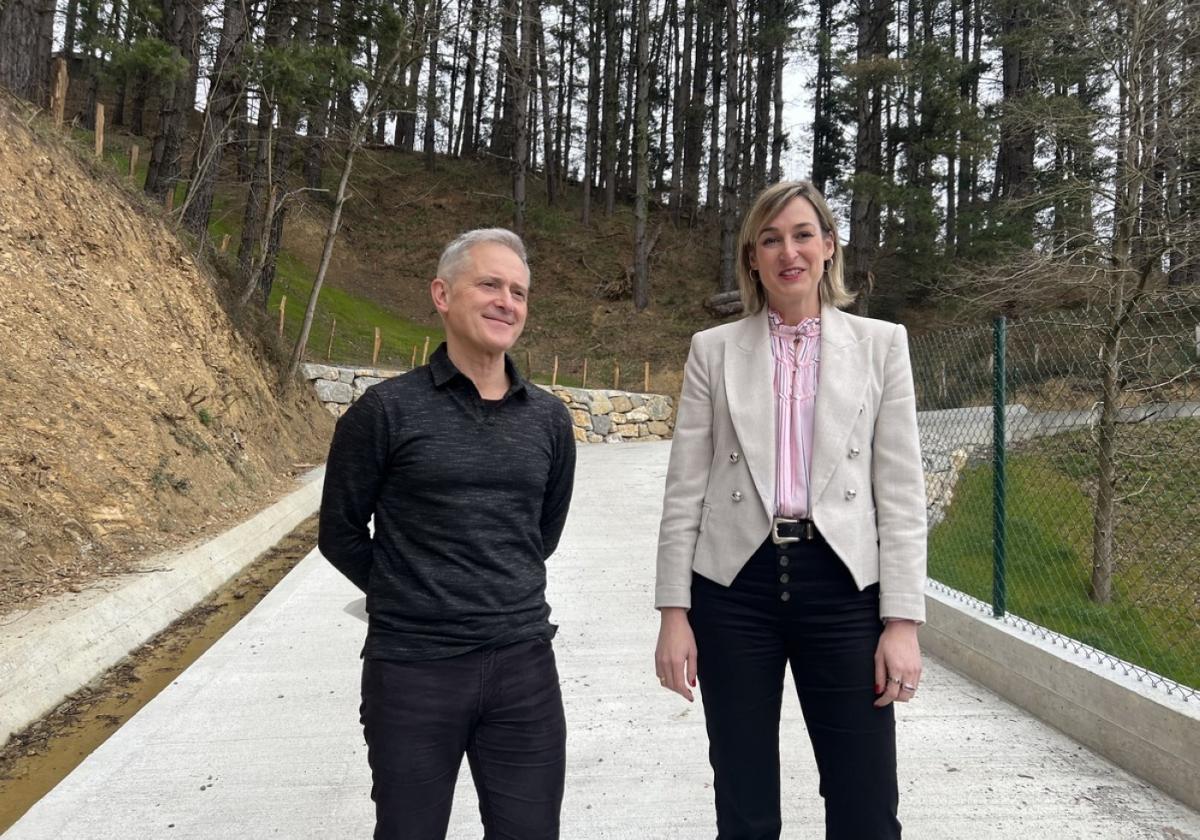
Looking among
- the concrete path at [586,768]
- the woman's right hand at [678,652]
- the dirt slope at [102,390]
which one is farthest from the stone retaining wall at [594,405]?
the woman's right hand at [678,652]

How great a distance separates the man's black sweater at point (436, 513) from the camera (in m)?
1.73

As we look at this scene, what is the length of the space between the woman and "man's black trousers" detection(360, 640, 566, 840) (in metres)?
0.33

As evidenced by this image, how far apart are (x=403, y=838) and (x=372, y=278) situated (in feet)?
83.9

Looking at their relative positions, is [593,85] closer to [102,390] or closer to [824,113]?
[824,113]

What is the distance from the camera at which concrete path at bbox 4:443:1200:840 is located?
272cm

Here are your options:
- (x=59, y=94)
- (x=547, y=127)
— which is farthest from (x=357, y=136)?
(x=547, y=127)

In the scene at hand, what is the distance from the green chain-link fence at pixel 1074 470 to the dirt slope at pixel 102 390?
5.48 m

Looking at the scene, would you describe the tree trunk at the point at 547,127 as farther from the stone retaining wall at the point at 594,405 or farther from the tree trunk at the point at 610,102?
the stone retaining wall at the point at 594,405

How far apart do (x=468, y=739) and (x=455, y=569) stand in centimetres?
40

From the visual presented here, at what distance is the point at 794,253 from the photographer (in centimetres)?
183

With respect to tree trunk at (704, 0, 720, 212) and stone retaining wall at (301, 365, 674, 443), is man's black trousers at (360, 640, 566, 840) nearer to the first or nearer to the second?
stone retaining wall at (301, 365, 674, 443)

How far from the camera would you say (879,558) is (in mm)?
1721

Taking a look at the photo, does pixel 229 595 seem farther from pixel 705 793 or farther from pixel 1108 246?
pixel 1108 246

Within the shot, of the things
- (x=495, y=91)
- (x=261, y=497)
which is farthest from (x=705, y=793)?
(x=495, y=91)
